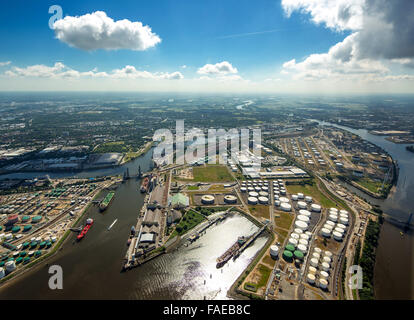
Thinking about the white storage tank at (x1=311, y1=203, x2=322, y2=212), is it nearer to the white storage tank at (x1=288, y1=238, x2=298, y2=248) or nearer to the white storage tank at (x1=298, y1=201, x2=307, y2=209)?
the white storage tank at (x1=298, y1=201, x2=307, y2=209)

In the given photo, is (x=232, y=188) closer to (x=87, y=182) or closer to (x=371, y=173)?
(x=87, y=182)

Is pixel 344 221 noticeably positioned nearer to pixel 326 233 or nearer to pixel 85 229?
pixel 326 233

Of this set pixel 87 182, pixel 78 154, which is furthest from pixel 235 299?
pixel 78 154

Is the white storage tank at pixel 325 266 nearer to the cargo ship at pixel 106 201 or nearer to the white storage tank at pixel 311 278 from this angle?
the white storage tank at pixel 311 278

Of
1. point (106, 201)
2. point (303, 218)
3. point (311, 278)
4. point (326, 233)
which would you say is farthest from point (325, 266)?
point (106, 201)

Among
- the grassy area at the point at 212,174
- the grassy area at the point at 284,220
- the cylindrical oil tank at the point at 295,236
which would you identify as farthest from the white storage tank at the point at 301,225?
the grassy area at the point at 212,174
